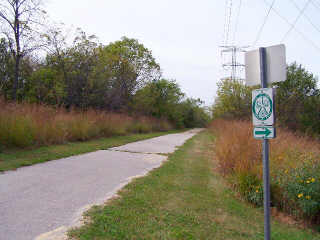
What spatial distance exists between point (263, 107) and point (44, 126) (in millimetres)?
9552

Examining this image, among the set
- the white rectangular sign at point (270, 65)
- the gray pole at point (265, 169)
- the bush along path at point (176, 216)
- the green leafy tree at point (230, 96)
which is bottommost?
the bush along path at point (176, 216)

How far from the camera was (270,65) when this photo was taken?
11.8 feet

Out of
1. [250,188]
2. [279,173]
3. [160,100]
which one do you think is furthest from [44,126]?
[160,100]

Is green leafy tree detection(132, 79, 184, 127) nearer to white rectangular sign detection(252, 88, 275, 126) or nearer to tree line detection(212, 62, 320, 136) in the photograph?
tree line detection(212, 62, 320, 136)

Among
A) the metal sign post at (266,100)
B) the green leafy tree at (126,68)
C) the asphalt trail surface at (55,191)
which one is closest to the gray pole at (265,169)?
the metal sign post at (266,100)

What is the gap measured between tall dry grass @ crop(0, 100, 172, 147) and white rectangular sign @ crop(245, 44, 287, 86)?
8.33 m

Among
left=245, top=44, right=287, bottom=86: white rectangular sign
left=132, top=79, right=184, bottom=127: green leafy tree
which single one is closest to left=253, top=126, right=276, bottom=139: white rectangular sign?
left=245, top=44, right=287, bottom=86: white rectangular sign

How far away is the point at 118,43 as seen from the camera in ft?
130

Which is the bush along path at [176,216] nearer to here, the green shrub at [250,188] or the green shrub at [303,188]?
the green shrub at [250,188]

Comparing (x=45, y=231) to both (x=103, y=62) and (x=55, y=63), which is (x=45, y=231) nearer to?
(x=55, y=63)

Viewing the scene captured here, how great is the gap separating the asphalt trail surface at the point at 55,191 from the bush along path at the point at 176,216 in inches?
14.0

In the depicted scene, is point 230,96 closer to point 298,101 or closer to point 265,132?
point 298,101

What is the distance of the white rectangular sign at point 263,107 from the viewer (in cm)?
343

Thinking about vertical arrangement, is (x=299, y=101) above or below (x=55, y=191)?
above
